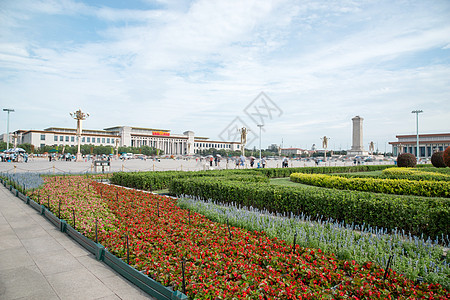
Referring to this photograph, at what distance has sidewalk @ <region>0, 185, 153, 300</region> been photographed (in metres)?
3.89

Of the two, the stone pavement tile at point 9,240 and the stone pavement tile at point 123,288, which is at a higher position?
the stone pavement tile at point 9,240

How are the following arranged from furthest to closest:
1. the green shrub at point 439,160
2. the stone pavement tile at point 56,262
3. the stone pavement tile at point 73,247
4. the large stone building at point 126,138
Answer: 1. the large stone building at point 126,138
2. the green shrub at point 439,160
3. the stone pavement tile at point 73,247
4. the stone pavement tile at point 56,262

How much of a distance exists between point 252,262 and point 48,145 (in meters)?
101

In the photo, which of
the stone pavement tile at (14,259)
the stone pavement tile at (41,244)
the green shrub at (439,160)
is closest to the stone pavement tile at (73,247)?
the stone pavement tile at (41,244)

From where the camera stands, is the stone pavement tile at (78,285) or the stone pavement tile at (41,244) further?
the stone pavement tile at (41,244)

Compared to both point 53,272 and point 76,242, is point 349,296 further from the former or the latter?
point 76,242

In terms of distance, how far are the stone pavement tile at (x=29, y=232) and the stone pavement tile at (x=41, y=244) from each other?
28 cm

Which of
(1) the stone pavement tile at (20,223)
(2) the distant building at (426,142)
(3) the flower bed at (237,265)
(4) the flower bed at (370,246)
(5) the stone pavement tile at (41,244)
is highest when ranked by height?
(2) the distant building at (426,142)

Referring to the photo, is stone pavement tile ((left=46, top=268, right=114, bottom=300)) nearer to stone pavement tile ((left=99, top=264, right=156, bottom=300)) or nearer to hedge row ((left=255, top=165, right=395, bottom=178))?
stone pavement tile ((left=99, top=264, right=156, bottom=300))

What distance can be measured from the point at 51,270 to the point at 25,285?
0.51 metres

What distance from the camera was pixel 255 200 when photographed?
353 inches

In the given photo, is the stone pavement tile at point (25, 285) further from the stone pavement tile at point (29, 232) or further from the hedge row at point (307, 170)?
the hedge row at point (307, 170)

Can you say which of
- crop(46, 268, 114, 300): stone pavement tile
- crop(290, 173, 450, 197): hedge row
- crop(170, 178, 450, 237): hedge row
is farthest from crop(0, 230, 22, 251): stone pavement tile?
crop(290, 173, 450, 197): hedge row

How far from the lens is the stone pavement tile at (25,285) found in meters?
3.84
